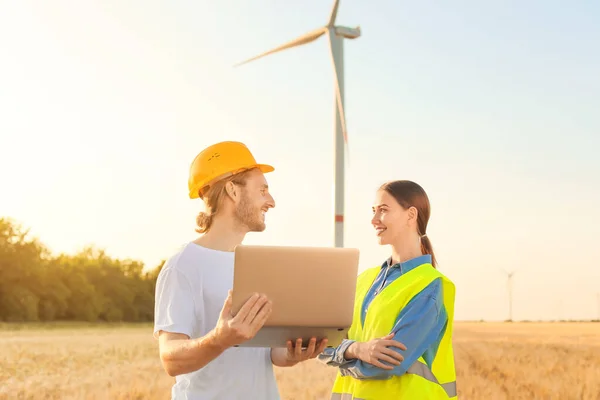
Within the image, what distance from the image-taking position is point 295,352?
4.52 metres

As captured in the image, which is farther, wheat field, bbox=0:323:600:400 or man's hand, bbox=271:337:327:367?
wheat field, bbox=0:323:600:400

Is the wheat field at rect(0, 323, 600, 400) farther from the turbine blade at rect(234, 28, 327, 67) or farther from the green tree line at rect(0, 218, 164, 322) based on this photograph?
the green tree line at rect(0, 218, 164, 322)

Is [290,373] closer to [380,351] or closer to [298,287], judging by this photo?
[380,351]

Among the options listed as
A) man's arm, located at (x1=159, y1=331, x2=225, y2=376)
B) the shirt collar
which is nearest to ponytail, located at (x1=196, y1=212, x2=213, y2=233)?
man's arm, located at (x1=159, y1=331, x2=225, y2=376)

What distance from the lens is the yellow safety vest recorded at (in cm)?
516

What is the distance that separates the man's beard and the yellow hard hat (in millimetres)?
202

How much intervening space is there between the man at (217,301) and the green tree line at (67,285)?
49093 mm

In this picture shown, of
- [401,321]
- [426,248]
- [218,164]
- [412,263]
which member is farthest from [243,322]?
[426,248]

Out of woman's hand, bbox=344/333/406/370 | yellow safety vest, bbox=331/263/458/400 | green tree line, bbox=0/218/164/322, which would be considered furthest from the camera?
green tree line, bbox=0/218/164/322

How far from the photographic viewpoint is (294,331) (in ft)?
14.4

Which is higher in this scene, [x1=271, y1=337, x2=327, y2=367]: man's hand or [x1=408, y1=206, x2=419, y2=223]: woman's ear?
[x1=408, y1=206, x2=419, y2=223]: woman's ear

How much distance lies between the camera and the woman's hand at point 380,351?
16.5 ft

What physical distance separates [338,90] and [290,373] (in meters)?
9.51

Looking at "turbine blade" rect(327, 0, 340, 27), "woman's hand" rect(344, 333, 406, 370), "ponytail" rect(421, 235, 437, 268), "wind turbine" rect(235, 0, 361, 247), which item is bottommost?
"woman's hand" rect(344, 333, 406, 370)
